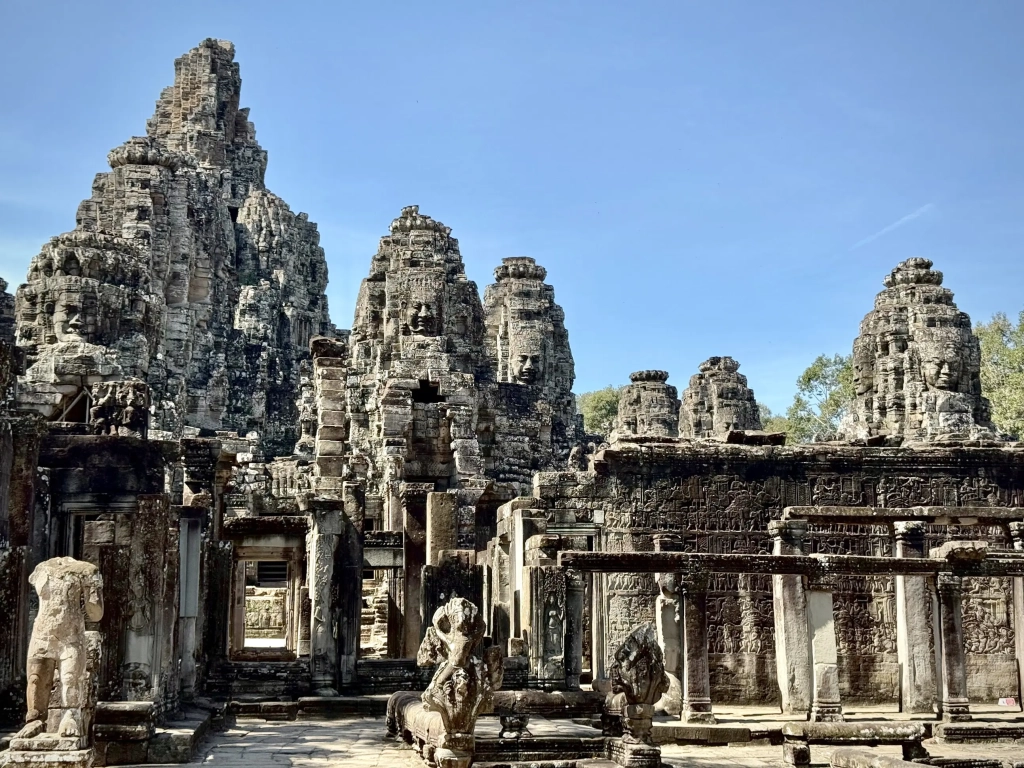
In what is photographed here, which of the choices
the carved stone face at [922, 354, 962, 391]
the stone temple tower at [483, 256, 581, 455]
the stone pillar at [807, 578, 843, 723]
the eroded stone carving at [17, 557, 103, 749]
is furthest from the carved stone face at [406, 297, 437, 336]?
the eroded stone carving at [17, 557, 103, 749]

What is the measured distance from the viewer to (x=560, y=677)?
52.2 ft

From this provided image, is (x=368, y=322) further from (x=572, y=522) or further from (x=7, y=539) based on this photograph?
(x=7, y=539)

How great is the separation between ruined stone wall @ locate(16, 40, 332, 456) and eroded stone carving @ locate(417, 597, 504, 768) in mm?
12441

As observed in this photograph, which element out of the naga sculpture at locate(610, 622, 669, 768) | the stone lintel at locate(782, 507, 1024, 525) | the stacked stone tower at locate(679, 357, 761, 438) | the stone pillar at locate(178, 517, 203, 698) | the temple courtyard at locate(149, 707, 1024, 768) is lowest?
the temple courtyard at locate(149, 707, 1024, 768)

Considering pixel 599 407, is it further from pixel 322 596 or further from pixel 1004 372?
pixel 322 596

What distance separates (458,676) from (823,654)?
5.90 m

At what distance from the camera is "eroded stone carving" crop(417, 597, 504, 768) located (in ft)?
35.2

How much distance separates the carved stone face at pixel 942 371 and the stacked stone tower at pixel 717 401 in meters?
17.9

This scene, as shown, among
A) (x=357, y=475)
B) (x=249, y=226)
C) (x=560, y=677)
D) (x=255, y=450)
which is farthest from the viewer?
(x=249, y=226)

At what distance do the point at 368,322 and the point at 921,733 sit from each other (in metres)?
20.5

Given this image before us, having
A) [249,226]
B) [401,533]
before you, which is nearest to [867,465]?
[401,533]

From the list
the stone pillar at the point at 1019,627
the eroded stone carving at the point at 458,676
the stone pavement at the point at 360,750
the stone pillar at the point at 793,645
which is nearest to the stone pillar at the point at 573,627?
the stone pavement at the point at 360,750

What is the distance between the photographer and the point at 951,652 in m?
15.2

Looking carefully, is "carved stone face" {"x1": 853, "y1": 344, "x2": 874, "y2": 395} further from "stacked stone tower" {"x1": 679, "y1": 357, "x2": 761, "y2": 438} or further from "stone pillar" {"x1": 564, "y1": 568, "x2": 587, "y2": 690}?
"stacked stone tower" {"x1": 679, "y1": 357, "x2": 761, "y2": 438}
